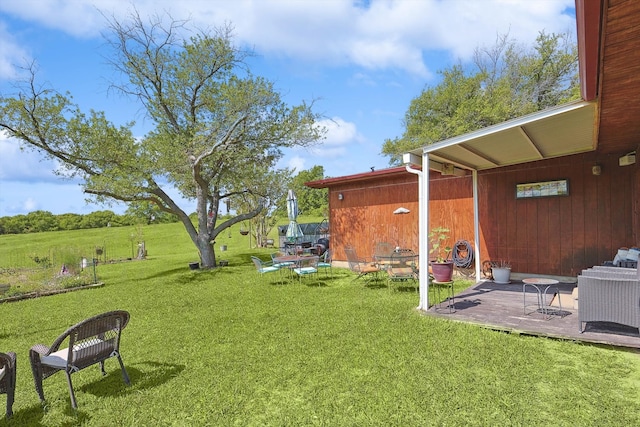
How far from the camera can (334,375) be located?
325 cm

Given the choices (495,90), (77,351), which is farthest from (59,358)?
(495,90)

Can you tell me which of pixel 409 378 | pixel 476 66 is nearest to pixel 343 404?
pixel 409 378

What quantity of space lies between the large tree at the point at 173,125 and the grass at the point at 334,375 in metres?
6.06

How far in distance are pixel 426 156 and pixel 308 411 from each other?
390 centimetres

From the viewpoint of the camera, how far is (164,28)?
1133 centimetres

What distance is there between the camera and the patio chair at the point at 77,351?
2.88 metres

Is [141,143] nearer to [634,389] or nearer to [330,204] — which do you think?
[330,204]

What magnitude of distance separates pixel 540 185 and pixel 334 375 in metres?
6.03

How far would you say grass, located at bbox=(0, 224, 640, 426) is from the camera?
2604 millimetres

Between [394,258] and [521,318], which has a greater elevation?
[394,258]

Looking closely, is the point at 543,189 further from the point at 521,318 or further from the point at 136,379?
the point at 136,379

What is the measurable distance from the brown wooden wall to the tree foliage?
8.33m

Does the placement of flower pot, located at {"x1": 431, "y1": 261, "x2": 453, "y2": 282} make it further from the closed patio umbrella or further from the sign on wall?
the closed patio umbrella

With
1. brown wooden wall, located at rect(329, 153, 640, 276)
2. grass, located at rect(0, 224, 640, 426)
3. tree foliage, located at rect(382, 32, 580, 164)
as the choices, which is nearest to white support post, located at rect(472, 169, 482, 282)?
brown wooden wall, located at rect(329, 153, 640, 276)
